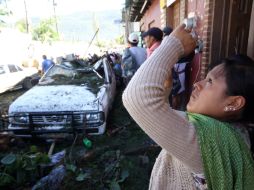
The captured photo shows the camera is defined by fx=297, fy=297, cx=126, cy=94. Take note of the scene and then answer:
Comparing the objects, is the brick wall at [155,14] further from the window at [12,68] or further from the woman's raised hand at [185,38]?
the woman's raised hand at [185,38]

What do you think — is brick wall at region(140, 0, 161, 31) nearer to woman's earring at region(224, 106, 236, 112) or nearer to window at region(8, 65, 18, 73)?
window at region(8, 65, 18, 73)

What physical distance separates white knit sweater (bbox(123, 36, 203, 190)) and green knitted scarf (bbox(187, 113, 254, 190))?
0.03m

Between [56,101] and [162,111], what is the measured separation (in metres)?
4.28

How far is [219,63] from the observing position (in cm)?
107

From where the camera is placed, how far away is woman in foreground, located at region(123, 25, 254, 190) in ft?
2.96

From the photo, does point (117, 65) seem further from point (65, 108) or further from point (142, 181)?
point (142, 181)

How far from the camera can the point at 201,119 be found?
3.15ft

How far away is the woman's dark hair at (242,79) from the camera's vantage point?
0.96m

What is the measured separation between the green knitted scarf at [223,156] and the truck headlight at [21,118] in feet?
14.4

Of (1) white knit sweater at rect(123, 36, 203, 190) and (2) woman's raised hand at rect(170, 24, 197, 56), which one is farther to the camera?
(2) woman's raised hand at rect(170, 24, 197, 56)

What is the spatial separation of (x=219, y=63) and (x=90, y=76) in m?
5.62

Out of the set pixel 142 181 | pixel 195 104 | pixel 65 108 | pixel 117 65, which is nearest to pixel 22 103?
pixel 65 108

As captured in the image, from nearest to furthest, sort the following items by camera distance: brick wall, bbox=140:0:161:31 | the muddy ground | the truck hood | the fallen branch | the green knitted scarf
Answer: the green knitted scarf
the muddy ground
the fallen branch
the truck hood
brick wall, bbox=140:0:161:31

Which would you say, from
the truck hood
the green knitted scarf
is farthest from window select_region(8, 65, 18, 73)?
the green knitted scarf
